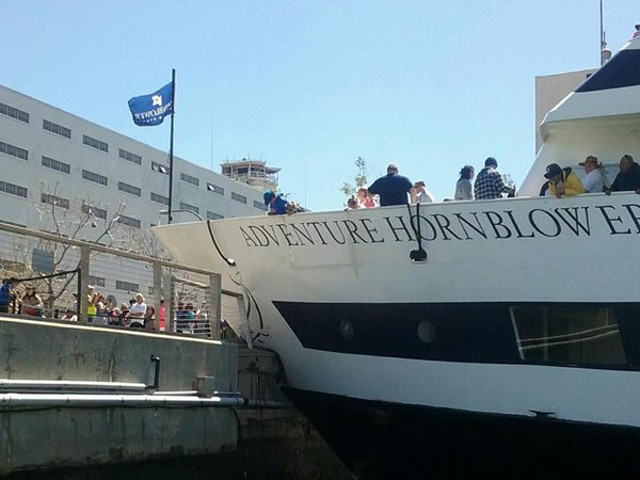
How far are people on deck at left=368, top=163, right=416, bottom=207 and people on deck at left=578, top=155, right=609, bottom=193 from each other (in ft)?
6.39

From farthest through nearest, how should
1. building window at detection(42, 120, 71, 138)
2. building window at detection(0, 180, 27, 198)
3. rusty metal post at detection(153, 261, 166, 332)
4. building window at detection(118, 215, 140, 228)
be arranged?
1. building window at detection(118, 215, 140, 228)
2. building window at detection(42, 120, 71, 138)
3. building window at detection(0, 180, 27, 198)
4. rusty metal post at detection(153, 261, 166, 332)

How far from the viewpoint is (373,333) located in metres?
9.80

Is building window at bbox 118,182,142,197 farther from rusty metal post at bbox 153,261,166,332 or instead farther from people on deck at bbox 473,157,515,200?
people on deck at bbox 473,157,515,200

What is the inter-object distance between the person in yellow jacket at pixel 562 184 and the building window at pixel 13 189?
31.4 m

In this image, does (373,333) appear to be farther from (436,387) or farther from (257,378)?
(257,378)

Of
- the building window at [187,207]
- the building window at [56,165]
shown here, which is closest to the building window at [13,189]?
the building window at [56,165]

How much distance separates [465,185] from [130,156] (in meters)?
37.3

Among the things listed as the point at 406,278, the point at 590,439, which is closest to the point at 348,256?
the point at 406,278

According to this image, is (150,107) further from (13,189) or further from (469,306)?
(13,189)

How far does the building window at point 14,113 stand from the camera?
121 feet

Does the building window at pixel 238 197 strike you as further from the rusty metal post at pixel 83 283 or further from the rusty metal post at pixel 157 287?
the rusty metal post at pixel 83 283

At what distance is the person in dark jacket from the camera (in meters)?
8.78

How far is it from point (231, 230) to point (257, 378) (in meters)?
1.84

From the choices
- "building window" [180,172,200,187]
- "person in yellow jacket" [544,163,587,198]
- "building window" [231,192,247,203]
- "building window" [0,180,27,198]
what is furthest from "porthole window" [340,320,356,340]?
"building window" [231,192,247,203]
